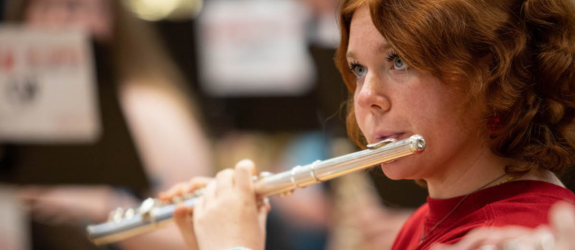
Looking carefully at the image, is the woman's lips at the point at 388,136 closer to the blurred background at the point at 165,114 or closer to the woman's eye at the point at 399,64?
the woman's eye at the point at 399,64

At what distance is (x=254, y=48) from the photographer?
2.58 m

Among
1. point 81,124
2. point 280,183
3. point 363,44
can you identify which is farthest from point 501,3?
point 81,124

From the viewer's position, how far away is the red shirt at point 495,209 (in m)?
0.89

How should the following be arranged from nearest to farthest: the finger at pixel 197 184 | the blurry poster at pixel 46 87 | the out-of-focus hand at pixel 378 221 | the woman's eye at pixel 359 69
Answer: the woman's eye at pixel 359 69 → the finger at pixel 197 184 → the out-of-focus hand at pixel 378 221 → the blurry poster at pixel 46 87

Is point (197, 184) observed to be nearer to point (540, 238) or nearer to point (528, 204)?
point (528, 204)

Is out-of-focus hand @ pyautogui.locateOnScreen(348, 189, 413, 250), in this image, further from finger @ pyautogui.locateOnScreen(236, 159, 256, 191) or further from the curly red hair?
the curly red hair

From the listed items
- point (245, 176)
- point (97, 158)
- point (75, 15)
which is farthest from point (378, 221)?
point (75, 15)

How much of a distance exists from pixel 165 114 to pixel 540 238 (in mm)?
2312

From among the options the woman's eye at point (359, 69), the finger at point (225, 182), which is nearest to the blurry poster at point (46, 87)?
the finger at point (225, 182)

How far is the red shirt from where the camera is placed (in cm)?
89

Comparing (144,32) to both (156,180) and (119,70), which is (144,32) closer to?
(119,70)

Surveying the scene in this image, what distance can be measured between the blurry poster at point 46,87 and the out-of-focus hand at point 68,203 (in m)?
0.26

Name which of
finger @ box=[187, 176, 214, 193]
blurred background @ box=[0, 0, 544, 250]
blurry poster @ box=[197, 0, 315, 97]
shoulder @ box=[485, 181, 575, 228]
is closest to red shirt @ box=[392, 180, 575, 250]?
shoulder @ box=[485, 181, 575, 228]

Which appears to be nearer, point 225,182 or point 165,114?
point 225,182
